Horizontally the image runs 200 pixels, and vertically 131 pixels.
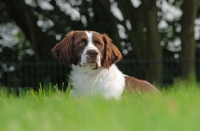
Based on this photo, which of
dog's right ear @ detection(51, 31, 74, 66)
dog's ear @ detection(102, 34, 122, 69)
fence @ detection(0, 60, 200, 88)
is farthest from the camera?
fence @ detection(0, 60, 200, 88)

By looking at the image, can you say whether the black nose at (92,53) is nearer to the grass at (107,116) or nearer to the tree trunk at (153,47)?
the grass at (107,116)

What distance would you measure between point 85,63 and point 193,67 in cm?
860

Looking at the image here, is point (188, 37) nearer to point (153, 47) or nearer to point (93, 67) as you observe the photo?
point (153, 47)

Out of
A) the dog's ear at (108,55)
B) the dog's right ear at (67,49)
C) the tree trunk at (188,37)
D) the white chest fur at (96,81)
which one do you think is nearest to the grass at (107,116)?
the white chest fur at (96,81)

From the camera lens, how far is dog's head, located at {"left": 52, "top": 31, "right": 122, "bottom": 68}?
8000mm

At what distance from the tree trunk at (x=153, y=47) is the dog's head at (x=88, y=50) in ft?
24.9

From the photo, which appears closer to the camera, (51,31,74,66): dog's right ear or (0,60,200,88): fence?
(51,31,74,66): dog's right ear

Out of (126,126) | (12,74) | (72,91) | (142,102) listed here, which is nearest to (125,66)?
(12,74)

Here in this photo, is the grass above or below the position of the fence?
above

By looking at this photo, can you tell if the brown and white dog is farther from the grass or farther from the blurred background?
the blurred background

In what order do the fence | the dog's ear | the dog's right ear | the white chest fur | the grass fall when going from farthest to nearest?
the fence
the dog's right ear
the dog's ear
the white chest fur
the grass

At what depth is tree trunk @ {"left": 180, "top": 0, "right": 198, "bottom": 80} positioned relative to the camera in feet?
51.8

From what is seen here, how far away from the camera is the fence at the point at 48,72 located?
16.9 meters

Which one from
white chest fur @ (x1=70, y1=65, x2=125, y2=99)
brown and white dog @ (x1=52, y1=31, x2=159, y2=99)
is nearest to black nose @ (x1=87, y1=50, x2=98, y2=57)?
brown and white dog @ (x1=52, y1=31, x2=159, y2=99)
